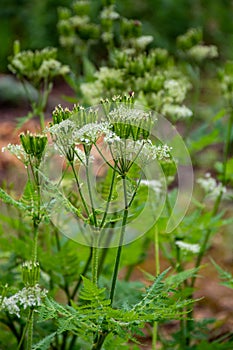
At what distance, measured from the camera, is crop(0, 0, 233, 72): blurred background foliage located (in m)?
5.77

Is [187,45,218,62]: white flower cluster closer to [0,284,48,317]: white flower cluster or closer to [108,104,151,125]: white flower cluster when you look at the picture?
[108,104,151,125]: white flower cluster

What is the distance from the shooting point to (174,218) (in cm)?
184

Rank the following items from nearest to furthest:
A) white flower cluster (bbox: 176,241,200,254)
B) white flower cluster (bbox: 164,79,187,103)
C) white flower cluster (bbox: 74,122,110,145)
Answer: white flower cluster (bbox: 74,122,110,145), white flower cluster (bbox: 176,241,200,254), white flower cluster (bbox: 164,79,187,103)

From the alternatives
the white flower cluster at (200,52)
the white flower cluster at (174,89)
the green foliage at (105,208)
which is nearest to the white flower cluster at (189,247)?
the green foliage at (105,208)

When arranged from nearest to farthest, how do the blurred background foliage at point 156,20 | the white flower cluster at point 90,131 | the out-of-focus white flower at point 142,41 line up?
the white flower cluster at point 90,131 → the out-of-focus white flower at point 142,41 → the blurred background foliage at point 156,20

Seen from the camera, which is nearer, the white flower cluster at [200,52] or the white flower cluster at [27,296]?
the white flower cluster at [27,296]

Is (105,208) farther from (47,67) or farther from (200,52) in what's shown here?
(200,52)

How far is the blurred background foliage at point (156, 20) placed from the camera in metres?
5.77

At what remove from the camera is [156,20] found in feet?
19.5

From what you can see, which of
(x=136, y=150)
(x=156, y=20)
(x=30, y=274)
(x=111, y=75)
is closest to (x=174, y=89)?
(x=111, y=75)

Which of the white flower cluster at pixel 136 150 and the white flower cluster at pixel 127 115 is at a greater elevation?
the white flower cluster at pixel 127 115

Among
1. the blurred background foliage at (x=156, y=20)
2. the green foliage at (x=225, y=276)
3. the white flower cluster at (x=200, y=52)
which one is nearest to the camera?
the green foliage at (x=225, y=276)

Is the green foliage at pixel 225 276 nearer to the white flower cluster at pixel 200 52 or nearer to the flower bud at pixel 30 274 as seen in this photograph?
the flower bud at pixel 30 274

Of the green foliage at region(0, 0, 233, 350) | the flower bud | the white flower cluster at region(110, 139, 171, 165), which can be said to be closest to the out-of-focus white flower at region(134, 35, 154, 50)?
the green foliage at region(0, 0, 233, 350)
